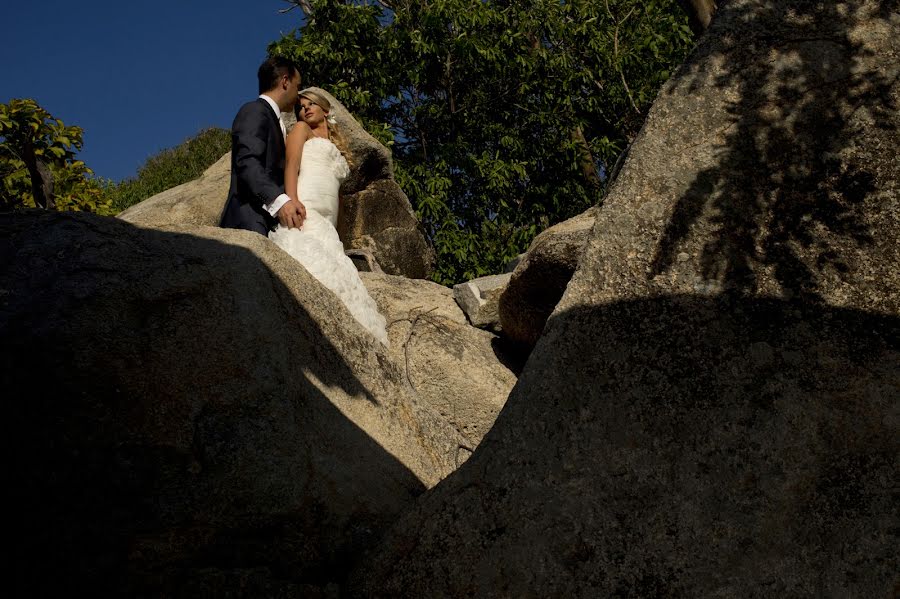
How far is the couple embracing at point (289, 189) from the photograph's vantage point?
4.65m

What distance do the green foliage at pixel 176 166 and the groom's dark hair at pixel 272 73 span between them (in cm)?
959

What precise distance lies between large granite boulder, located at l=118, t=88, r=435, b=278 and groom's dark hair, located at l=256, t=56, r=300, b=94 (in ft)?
9.31

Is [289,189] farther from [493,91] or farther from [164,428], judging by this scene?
[493,91]

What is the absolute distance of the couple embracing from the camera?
4.65 metres

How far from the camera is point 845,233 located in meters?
2.53

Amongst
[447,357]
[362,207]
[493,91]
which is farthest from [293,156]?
[493,91]

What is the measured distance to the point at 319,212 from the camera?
5082mm

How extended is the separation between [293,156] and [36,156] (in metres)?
2.92

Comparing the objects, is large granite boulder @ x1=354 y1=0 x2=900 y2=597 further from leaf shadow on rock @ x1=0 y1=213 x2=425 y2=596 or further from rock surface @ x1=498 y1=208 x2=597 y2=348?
rock surface @ x1=498 y1=208 x2=597 y2=348

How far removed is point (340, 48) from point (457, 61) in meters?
1.68

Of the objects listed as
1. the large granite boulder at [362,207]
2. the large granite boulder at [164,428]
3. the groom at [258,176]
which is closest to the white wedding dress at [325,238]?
the groom at [258,176]

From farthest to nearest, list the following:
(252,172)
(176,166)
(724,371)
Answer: (176,166) → (252,172) → (724,371)

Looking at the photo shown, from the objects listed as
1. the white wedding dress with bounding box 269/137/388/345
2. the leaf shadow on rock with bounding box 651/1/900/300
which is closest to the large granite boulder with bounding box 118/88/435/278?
the white wedding dress with bounding box 269/137/388/345

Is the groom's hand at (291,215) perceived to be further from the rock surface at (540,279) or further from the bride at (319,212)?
the rock surface at (540,279)
